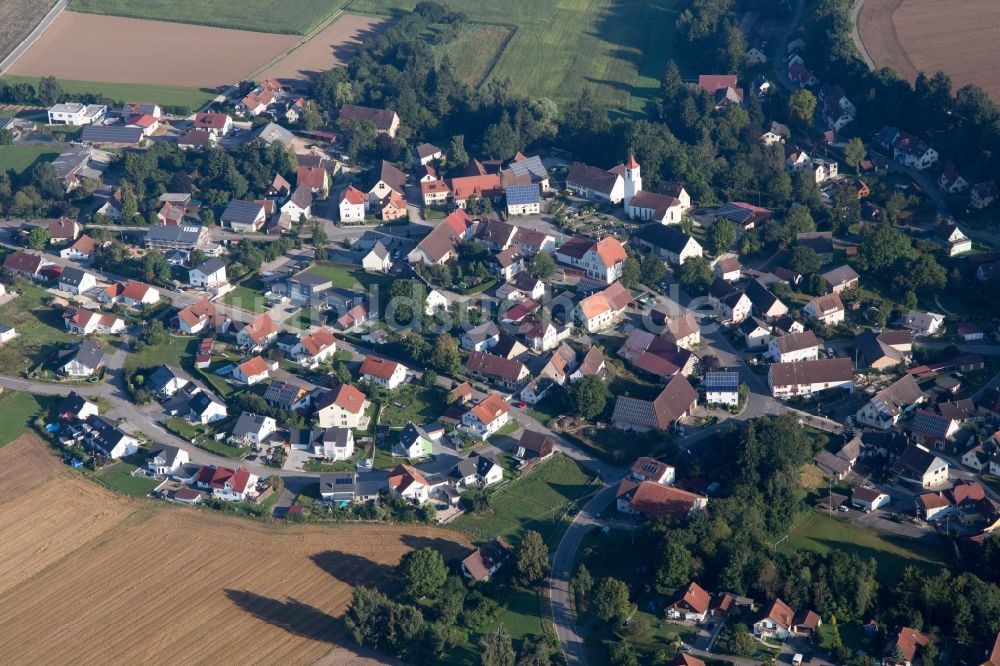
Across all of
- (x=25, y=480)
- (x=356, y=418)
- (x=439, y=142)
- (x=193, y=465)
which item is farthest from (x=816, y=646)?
(x=439, y=142)

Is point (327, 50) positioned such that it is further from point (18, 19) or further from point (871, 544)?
point (871, 544)

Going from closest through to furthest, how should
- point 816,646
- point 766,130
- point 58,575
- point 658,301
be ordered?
point 816,646 < point 58,575 < point 658,301 < point 766,130

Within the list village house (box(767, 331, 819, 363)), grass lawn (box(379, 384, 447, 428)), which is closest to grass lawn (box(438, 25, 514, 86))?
grass lawn (box(379, 384, 447, 428))

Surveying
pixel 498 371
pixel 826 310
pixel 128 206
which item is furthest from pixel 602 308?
pixel 128 206

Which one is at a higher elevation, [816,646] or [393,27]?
[393,27]

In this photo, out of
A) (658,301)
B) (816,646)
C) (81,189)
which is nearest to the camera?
(816,646)

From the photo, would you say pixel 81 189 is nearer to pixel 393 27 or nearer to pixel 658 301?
pixel 393 27

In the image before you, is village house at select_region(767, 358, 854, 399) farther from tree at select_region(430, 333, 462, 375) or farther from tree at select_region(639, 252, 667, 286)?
tree at select_region(430, 333, 462, 375)
